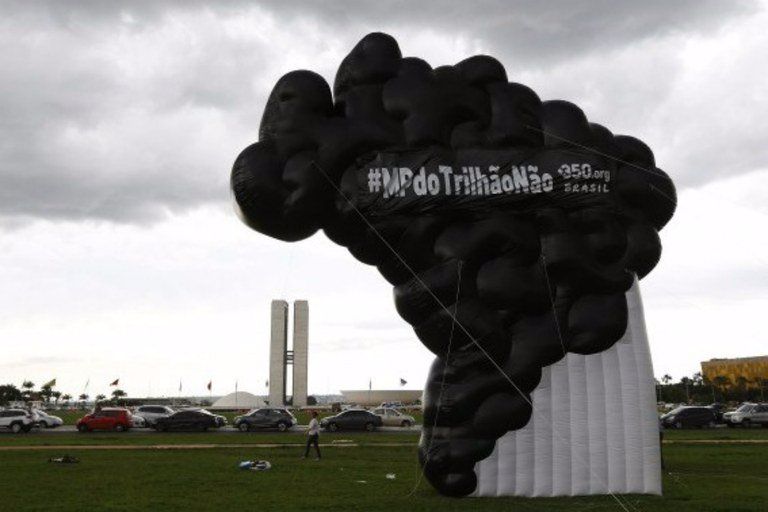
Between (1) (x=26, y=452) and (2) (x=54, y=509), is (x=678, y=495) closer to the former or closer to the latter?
(2) (x=54, y=509)

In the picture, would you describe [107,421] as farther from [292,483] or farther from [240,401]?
[240,401]

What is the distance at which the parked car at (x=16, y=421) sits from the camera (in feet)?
114

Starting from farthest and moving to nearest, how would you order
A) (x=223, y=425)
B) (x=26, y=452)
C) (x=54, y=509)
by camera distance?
1. (x=223, y=425)
2. (x=26, y=452)
3. (x=54, y=509)

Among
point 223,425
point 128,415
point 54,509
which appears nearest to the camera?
point 54,509

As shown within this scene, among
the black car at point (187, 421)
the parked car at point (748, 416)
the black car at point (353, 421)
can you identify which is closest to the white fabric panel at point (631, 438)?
the black car at point (353, 421)

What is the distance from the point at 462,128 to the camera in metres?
12.7

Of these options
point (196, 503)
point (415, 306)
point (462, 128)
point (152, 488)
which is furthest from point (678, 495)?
point (152, 488)

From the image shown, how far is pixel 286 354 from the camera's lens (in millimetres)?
80125

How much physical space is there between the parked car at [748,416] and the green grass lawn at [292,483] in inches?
580

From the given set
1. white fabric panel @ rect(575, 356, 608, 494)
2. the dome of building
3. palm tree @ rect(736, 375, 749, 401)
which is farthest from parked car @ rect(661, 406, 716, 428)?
the dome of building

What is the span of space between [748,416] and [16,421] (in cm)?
3508

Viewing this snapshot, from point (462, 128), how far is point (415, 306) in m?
3.09

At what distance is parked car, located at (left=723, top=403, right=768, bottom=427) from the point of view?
1494 inches

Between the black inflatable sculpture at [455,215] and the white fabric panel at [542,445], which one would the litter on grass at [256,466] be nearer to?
the black inflatable sculpture at [455,215]
